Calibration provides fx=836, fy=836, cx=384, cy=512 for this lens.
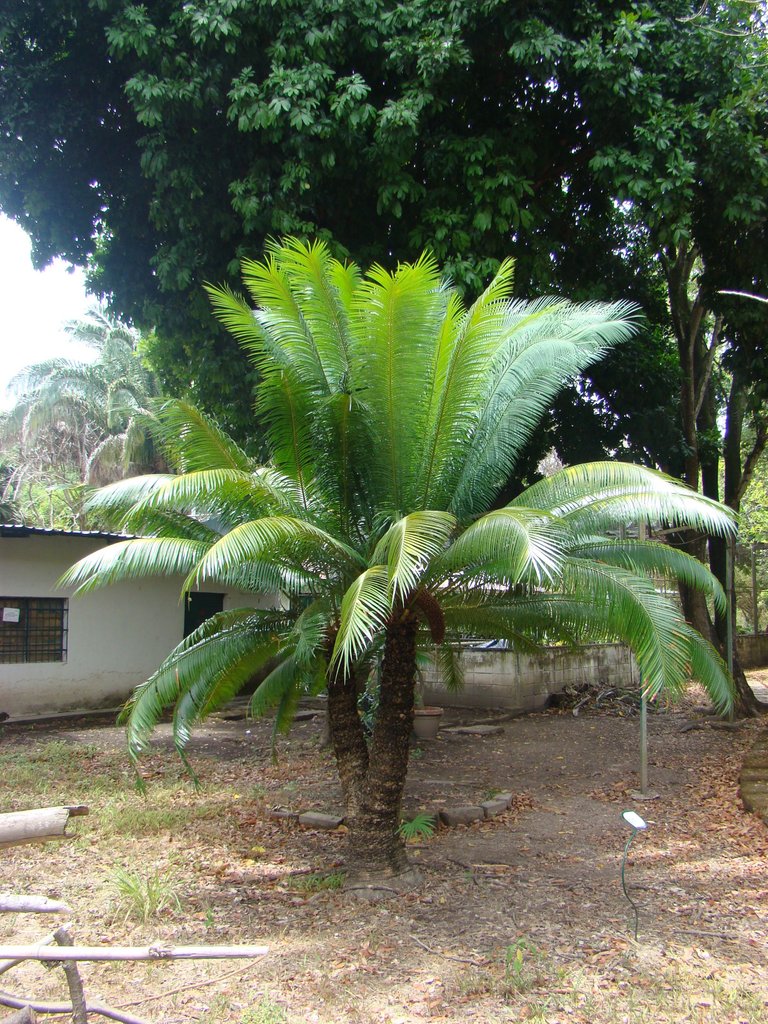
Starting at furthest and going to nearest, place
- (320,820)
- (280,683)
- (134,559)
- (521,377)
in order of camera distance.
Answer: (320,820) → (280,683) → (521,377) → (134,559)

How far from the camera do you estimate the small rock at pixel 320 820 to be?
7492 millimetres

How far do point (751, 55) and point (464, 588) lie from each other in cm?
748

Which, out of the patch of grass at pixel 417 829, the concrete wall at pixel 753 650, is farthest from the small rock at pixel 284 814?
the concrete wall at pixel 753 650

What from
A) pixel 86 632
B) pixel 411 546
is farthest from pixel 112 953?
pixel 86 632

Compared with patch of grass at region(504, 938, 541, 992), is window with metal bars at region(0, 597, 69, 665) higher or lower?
higher

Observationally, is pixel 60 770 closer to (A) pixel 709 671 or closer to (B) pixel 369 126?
(A) pixel 709 671

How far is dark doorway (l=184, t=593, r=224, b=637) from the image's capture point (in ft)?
52.7

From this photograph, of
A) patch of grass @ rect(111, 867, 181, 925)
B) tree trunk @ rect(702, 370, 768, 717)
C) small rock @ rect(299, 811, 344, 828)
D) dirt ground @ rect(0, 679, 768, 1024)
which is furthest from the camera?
tree trunk @ rect(702, 370, 768, 717)

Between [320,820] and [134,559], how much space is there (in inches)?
129

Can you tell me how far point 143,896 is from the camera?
217 inches

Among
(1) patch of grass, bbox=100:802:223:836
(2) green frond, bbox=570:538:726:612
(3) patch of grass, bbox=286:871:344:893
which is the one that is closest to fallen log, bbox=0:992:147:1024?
(3) patch of grass, bbox=286:871:344:893

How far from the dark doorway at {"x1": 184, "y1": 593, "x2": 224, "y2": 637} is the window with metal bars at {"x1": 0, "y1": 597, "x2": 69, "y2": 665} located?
2504 mm

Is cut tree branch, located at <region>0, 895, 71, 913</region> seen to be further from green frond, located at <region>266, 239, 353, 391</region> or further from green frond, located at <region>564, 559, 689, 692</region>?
green frond, located at <region>266, 239, 353, 391</region>

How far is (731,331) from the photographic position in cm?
1153
